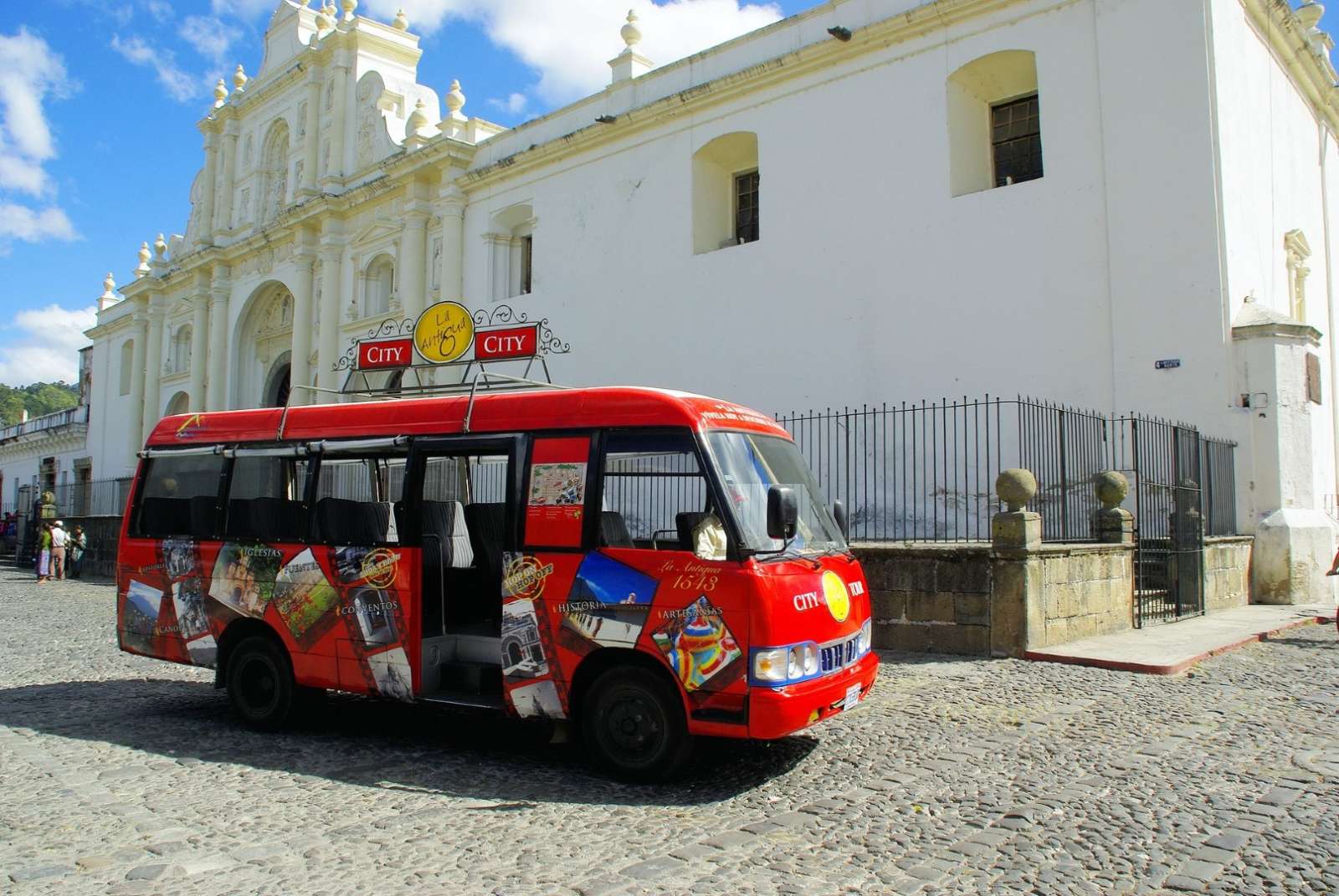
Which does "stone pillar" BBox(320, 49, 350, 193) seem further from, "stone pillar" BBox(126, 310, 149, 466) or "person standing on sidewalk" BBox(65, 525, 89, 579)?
"stone pillar" BBox(126, 310, 149, 466)

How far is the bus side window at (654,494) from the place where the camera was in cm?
581

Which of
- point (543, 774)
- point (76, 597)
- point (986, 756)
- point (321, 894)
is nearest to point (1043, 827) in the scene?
point (986, 756)

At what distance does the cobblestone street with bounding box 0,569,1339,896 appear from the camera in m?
4.20

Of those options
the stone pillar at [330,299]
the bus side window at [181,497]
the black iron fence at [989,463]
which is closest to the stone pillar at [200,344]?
the stone pillar at [330,299]

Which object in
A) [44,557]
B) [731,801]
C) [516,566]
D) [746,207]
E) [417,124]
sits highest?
[417,124]

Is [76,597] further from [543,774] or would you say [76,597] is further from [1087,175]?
[1087,175]

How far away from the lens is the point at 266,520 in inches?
291

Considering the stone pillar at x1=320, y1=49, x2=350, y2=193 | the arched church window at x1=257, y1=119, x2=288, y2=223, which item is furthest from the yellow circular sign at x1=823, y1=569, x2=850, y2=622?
the arched church window at x1=257, y1=119, x2=288, y2=223

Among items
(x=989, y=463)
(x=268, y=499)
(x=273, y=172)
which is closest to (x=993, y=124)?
(x=989, y=463)

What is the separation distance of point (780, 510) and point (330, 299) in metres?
22.3

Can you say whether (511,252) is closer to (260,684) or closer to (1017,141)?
(1017,141)

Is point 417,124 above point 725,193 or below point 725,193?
above

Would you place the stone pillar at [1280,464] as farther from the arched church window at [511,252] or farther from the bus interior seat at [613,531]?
the arched church window at [511,252]

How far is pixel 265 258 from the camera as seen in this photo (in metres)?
28.3
